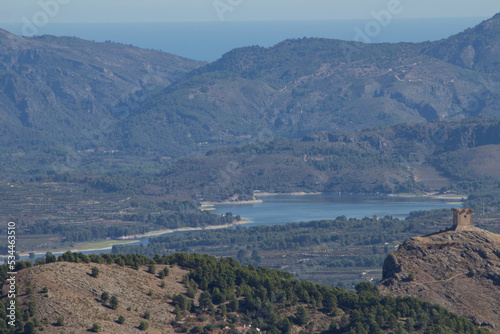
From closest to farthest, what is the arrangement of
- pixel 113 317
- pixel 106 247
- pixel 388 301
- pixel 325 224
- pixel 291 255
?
pixel 113 317 → pixel 388 301 → pixel 291 255 → pixel 106 247 → pixel 325 224

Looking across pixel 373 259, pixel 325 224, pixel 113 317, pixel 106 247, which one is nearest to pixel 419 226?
pixel 325 224

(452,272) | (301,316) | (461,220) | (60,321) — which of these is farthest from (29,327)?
(461,220)

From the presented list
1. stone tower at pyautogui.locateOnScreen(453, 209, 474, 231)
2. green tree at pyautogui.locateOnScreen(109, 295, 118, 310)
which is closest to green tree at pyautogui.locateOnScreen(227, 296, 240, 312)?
green tree at pyautogui.locateOnScreen(109, 295, 118, 310)

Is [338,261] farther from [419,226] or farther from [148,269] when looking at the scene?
[148,269]

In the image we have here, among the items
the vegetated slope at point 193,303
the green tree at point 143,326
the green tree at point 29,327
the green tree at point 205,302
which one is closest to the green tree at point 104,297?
the vegetated slope at point 193,303

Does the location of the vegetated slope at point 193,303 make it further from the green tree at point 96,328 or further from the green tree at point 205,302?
the green tree at point 96,328

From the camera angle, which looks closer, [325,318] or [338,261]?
[325,318]
